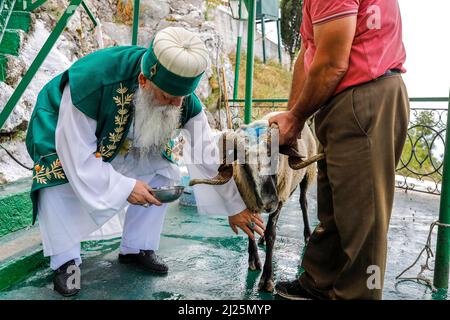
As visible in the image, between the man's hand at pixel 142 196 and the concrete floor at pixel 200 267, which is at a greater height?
the man's hand at pixel 142 196

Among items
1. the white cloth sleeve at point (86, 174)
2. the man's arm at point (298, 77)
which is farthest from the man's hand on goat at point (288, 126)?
the white cloth sleeve at point (86, 174)

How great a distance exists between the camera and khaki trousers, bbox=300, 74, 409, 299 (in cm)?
216

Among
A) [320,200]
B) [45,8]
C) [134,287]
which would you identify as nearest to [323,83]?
[320,200]

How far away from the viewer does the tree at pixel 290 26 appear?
28141 millimetres

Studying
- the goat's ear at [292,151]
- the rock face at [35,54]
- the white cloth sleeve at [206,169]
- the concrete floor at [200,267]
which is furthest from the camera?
the rock face at [35,54]

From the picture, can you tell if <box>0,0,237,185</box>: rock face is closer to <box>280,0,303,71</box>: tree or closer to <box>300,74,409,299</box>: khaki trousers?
<box>300,74,409,299</box>: khaki trousers

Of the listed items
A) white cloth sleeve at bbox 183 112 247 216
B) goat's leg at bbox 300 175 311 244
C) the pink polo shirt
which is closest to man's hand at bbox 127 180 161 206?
white cloth sleeve at bbox 183 112 247 216

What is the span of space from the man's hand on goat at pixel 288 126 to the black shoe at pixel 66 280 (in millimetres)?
1793

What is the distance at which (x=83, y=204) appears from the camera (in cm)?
281

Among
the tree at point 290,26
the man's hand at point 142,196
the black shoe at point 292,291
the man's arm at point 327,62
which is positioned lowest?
the black shoe at point 292,291

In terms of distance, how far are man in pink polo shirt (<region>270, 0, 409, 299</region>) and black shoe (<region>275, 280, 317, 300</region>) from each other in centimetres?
38

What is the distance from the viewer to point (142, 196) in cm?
275

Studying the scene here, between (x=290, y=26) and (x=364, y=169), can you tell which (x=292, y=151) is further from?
(x=290, y=26)

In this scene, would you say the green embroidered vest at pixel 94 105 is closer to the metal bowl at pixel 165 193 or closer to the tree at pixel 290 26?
the metal bowl at pixel 165 193
